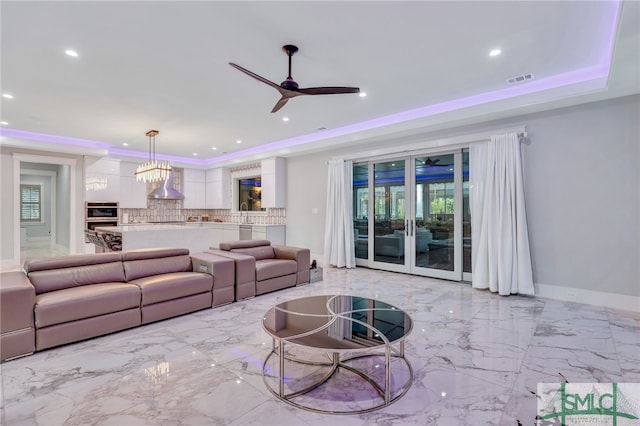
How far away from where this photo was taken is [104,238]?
5.77 metres

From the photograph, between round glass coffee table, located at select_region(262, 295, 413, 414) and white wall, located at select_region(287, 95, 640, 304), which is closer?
round glass coffee table, located at select_region(262, 295, 413, 414)

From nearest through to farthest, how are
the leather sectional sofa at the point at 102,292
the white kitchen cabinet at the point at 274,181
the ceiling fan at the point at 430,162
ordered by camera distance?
the leather sectional sofa at the point at 102,292 → the ceiling fan at the point at 430,162 → the white kitchen cabinet at the point at 274,181

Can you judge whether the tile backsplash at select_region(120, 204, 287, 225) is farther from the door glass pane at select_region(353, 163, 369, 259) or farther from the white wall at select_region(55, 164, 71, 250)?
the door glass pane at select_region(353, 163, 369, 259)

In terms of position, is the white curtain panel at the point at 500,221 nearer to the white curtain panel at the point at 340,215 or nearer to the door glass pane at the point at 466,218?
the door glass pane at the point at 466,218

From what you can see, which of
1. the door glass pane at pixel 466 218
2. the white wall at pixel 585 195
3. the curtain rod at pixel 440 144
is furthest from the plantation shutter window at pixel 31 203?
the white wall at pixel 585 195

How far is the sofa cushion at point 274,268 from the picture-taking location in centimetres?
468

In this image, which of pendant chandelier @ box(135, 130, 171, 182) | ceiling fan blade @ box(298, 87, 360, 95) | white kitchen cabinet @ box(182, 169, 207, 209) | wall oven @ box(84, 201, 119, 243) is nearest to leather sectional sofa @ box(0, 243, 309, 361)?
ceiling fan blade @ box(298, 87, 360, 95)

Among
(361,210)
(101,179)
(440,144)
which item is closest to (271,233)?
(361,210)

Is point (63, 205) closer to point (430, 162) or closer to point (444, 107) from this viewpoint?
point (430, 162)

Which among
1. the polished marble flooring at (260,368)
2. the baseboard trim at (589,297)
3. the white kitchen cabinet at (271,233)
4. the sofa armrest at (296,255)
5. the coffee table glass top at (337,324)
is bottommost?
the polished marble flooring at (260,368)

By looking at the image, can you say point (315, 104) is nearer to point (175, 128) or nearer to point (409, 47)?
point (409, 47)

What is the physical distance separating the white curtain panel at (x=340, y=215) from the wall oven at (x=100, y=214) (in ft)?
18.6

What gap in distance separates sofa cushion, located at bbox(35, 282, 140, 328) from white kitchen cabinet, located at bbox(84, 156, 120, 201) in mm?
5526

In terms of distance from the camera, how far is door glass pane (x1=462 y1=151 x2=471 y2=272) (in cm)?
533
